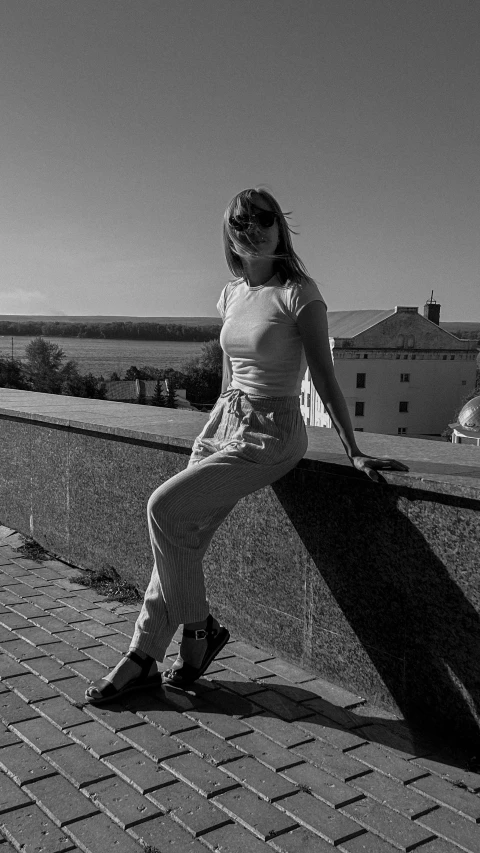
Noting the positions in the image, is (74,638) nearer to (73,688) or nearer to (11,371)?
(73,688)

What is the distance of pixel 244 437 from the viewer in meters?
3.30

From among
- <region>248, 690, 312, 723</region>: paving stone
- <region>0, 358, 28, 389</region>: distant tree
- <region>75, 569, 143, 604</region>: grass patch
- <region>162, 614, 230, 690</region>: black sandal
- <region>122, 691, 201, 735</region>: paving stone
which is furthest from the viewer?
<region>0, 358, 28, 389</region>: distant tree

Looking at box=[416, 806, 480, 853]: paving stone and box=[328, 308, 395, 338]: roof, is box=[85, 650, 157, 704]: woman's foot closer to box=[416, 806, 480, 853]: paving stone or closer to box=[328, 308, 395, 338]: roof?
box=[416, 806, 480, 853]: paving stone

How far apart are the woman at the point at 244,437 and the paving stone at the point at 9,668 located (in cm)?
44

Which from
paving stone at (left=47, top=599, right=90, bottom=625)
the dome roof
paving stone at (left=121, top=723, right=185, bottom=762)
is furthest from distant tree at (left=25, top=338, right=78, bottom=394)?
paving stone at (left=121, top=723, right=185, bottom=762)

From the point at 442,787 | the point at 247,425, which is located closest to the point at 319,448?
the point at 247,425

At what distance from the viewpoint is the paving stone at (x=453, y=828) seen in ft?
7.68

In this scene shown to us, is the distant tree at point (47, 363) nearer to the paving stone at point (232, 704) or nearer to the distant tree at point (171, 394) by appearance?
the distant tree at point (171, 394)

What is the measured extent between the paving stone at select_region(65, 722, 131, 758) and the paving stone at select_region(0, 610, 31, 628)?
117 centimetres

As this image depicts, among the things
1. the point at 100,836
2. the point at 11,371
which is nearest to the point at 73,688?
the point at 100,836

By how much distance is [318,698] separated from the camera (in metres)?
3.33

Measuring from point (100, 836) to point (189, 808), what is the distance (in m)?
0.26

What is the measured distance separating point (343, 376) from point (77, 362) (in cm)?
2595

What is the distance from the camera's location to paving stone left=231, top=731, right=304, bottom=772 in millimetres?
2766
